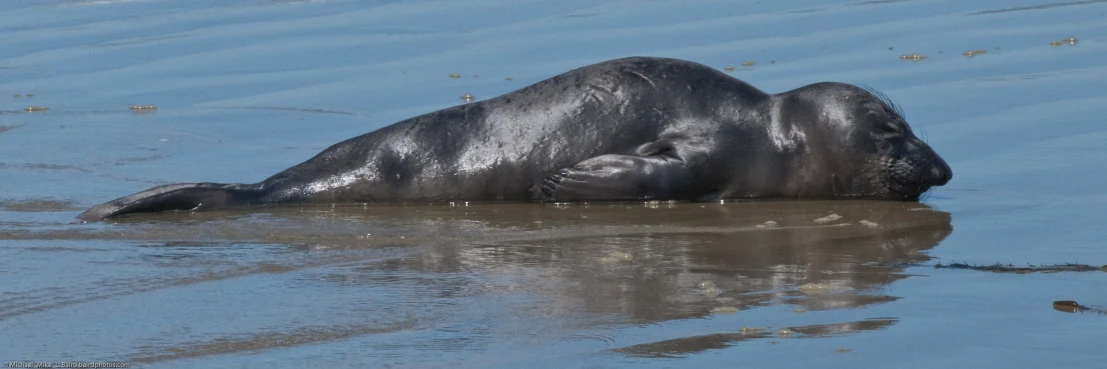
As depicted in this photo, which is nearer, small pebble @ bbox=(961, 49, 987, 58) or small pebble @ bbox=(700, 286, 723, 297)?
small pebble @ bbox=(700, 286, 723, 297)

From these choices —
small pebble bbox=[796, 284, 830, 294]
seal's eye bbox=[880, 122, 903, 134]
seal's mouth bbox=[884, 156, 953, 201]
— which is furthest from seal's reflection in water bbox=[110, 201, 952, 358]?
seal's eye bbox=[880, 122, 903, 134]

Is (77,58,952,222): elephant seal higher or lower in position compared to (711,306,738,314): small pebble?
higher

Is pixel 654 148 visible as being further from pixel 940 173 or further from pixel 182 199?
pixel 182 199

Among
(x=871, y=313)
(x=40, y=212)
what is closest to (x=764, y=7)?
(x=40, y=212)

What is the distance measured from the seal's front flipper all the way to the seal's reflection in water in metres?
0.08

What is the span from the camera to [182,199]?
6555 mm

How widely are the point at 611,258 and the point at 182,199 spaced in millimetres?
2181

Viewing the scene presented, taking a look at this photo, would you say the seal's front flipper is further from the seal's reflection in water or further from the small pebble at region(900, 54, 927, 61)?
the small pebble at region(900, 54, 927, 61)

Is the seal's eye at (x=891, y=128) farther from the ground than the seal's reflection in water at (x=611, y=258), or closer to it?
farther from the ground

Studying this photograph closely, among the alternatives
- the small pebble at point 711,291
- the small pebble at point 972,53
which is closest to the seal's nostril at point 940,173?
the small pebble at point 711,291

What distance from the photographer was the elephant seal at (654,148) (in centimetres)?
692

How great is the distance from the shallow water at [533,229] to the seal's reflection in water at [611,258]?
18mm

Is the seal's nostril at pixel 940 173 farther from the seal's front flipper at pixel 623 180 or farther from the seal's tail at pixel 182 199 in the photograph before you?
the seal's tail at pixel 182 199

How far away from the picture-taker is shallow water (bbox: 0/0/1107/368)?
3988 mm
